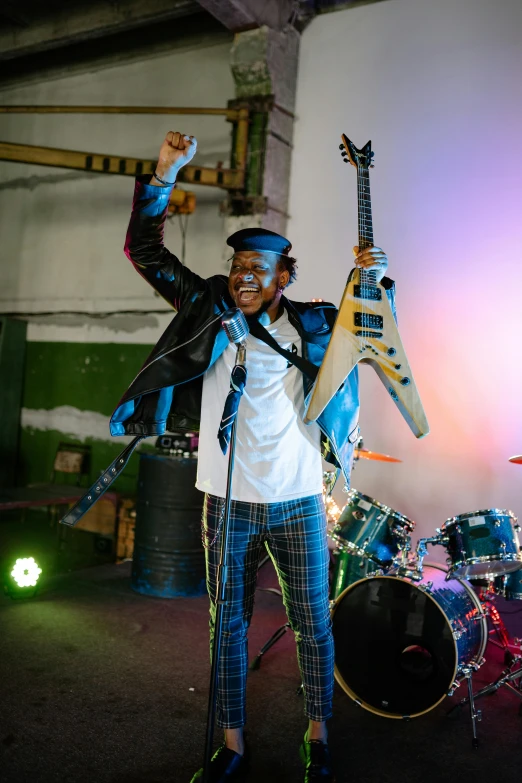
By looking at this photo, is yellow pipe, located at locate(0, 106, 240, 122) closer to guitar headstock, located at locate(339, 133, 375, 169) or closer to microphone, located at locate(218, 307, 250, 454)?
guitar headstock, located at locate(339, 133, 375, 169)

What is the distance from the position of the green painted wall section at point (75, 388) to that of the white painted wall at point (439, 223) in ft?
7.66

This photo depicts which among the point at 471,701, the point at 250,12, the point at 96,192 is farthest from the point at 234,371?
the point at 96,192

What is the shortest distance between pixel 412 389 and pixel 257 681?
6.24 ft

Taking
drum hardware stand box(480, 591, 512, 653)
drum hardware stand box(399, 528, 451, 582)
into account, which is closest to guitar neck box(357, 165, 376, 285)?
drum hardware stand box(399, 528, 451, 582)

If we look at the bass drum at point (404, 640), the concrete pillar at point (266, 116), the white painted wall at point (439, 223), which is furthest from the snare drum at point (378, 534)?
the concrete pillar at point (266, 116)

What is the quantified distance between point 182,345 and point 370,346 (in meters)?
0.70

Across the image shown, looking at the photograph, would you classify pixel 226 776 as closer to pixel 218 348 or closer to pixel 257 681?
pixel 257 681

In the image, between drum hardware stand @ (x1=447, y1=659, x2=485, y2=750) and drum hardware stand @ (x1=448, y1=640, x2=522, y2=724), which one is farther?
drum hardware stand @ (x1=448, y1=640, x2=522, y2=724)

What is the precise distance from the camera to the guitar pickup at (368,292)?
7.97 feet

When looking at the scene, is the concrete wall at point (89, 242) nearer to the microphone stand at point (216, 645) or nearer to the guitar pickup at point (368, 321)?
the guitar pickup at point (368, 321)

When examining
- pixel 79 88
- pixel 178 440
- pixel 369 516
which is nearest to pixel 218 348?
pixel 369 516

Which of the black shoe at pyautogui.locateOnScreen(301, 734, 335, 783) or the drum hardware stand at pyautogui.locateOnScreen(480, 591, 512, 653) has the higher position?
the drum hardware stand at pyautogui.locateOnScreen(480, 591, 512, 653)

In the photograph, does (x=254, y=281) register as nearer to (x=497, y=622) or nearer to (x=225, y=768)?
(x=225, y=768)

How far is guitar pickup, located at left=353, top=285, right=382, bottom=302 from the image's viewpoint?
2.43m
